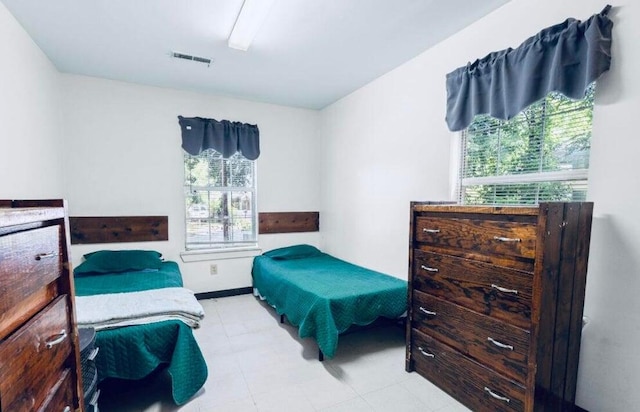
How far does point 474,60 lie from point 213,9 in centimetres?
175

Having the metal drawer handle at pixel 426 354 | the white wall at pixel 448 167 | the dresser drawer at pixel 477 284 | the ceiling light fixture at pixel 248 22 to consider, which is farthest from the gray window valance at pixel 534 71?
the metal drawer handle at pixel 426 354

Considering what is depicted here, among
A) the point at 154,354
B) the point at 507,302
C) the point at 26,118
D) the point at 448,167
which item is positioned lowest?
the point at 154,354

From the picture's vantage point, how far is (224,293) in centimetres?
355

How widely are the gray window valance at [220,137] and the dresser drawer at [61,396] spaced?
262 centimetres

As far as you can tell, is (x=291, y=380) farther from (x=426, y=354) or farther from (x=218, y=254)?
(x=218, y=254)

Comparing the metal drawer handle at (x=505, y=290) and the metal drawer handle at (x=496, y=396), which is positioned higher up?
the metal drawer handle at (x=505, y=290)

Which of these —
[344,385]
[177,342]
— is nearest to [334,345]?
[344,385]

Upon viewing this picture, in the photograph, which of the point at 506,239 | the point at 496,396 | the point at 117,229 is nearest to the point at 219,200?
the point at 117,229

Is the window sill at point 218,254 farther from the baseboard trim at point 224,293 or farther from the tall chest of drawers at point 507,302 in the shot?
the tall chest of drawers at point 507,302

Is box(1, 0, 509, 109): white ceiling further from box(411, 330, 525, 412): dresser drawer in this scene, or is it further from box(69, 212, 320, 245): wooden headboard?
box(411, 330, 525, 412): dresser drawer

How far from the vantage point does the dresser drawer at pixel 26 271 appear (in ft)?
2.16

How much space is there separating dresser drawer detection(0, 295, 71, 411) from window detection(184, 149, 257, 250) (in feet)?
8.29

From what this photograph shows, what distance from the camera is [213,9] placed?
1863mm

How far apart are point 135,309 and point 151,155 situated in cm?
196
